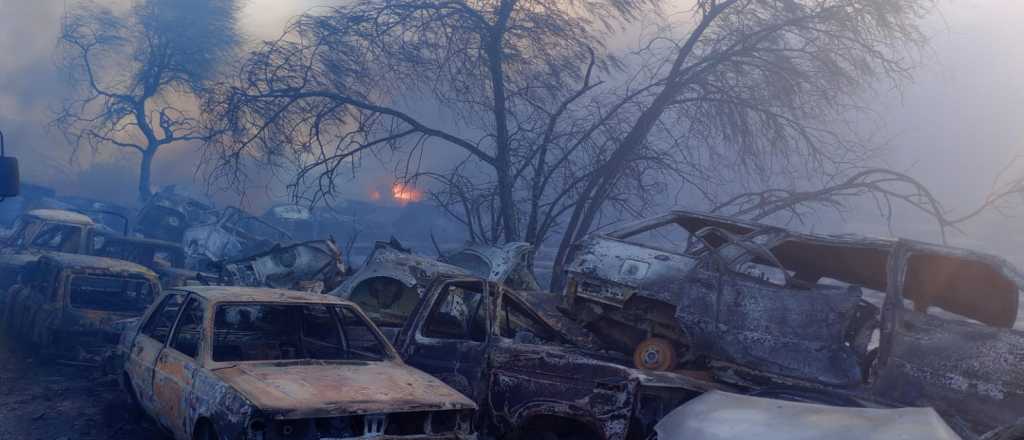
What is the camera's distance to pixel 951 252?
18.0ft

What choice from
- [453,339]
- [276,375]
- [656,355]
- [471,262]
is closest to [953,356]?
[656,355]

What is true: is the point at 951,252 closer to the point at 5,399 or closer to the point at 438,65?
the point at 438,65

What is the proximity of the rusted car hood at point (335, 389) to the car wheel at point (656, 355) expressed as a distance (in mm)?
1967

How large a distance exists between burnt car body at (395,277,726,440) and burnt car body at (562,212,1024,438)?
0.68 meters

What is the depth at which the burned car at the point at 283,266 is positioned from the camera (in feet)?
35.1

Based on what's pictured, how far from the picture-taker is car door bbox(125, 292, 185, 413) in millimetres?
5383

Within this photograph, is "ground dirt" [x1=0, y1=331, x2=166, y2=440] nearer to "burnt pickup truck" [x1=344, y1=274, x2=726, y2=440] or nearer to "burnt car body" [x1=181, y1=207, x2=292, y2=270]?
"burnt pickup truck" [x1=344, y1=274, x2=726, y2=440]

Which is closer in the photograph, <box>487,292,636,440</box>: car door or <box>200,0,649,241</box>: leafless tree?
<box>487,292,636,440</box>: car door

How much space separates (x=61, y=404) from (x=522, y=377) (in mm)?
4472

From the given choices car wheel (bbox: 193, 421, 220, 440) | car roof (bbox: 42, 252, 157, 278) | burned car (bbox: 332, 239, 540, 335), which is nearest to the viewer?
car wheel (bbox: 193, 421, 220, 440)

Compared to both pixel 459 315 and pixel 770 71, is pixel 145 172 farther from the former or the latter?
pixel 459 315

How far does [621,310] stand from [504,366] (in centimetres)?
157

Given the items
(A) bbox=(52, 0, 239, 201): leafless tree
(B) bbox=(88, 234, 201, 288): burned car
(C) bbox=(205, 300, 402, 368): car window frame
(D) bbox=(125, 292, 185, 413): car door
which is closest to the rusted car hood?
(C) bbox=(205, 300, 402, 368): car window frame

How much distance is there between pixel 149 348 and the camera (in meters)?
5.56
